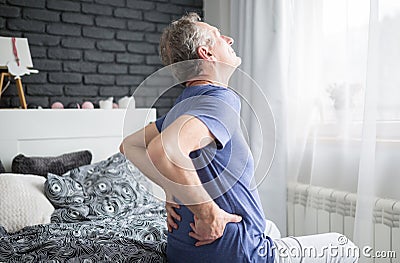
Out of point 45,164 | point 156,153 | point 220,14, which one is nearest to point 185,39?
point 156,153

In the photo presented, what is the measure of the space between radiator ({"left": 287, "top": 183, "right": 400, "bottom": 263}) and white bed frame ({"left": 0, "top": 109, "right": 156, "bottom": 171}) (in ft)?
3.18

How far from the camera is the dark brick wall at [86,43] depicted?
3.29 m

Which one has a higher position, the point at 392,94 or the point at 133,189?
the point at 392,94

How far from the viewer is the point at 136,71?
145 inches

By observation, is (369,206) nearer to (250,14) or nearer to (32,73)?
(250,14)

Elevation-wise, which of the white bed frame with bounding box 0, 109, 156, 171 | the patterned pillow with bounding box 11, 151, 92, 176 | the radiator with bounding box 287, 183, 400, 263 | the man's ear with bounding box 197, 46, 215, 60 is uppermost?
the man's ear with bounding box 197, 46, 215, 60

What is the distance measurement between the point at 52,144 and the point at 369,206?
1.91 metres

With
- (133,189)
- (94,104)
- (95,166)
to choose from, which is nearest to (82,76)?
(94,104)

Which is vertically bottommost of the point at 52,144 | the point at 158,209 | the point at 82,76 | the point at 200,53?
the point at 158,209

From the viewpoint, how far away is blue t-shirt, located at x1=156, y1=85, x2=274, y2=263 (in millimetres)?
1195

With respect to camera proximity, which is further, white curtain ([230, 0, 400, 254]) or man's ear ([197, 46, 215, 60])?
white curtain ([230, 0, 400, 254])

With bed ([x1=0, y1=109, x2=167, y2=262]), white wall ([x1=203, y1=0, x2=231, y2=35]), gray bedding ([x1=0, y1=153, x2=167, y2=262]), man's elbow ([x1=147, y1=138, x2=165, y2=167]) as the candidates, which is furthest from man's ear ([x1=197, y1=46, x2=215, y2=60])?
white wall ([x1=203, y1=0, x2=231, y2=35])

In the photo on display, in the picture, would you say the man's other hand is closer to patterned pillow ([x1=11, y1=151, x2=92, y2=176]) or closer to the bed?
the bed

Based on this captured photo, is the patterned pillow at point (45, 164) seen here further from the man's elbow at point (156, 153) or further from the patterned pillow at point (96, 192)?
the man's elbow at point (156, 153)
